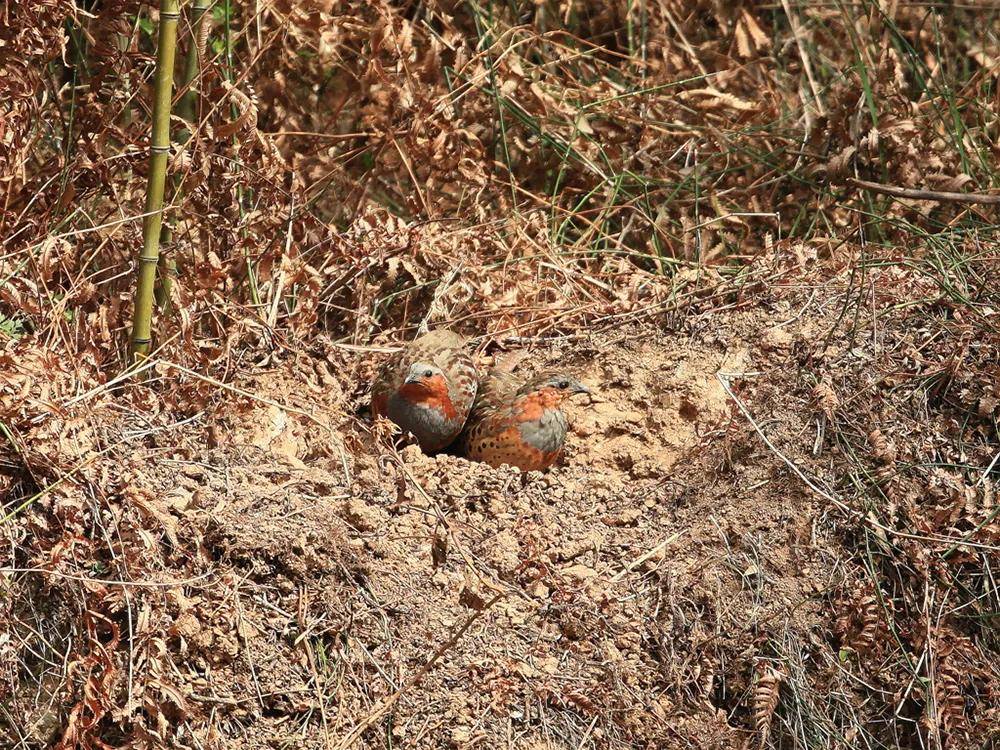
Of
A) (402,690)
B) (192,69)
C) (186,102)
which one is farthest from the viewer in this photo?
(186,102)

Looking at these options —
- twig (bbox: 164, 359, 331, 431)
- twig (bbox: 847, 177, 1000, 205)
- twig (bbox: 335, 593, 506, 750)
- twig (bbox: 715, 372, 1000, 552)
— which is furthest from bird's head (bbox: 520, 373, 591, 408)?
twig (bbox: 847, 177, 1000, 205)

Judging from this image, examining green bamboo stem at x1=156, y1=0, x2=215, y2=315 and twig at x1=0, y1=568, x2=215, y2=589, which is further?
green bamboo stem at x1=156, y1=0, x2=215, y2=315

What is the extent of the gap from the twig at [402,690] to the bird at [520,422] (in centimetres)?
92

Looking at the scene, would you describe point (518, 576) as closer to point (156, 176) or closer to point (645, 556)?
point (645, 556)

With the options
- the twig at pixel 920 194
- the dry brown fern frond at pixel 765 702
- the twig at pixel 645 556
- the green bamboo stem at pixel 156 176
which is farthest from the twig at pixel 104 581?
the twig at pixel 920 194

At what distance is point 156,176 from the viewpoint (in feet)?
14.2

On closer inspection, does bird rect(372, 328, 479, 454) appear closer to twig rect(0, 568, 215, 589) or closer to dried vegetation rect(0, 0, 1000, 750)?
dried vegetation rect(0, 0, 1000, 750)

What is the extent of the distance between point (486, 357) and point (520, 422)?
0.77 meters

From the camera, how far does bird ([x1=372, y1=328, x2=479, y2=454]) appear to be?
4.81 m

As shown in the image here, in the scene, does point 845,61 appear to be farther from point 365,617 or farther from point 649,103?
point 365,617

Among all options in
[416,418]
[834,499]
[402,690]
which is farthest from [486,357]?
[402,690]

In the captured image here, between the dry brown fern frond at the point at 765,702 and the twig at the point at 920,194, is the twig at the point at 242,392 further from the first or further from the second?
the twig at the point at 920,194

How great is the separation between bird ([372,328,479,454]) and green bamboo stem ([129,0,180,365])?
0.94 m

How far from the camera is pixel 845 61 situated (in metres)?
6.86
